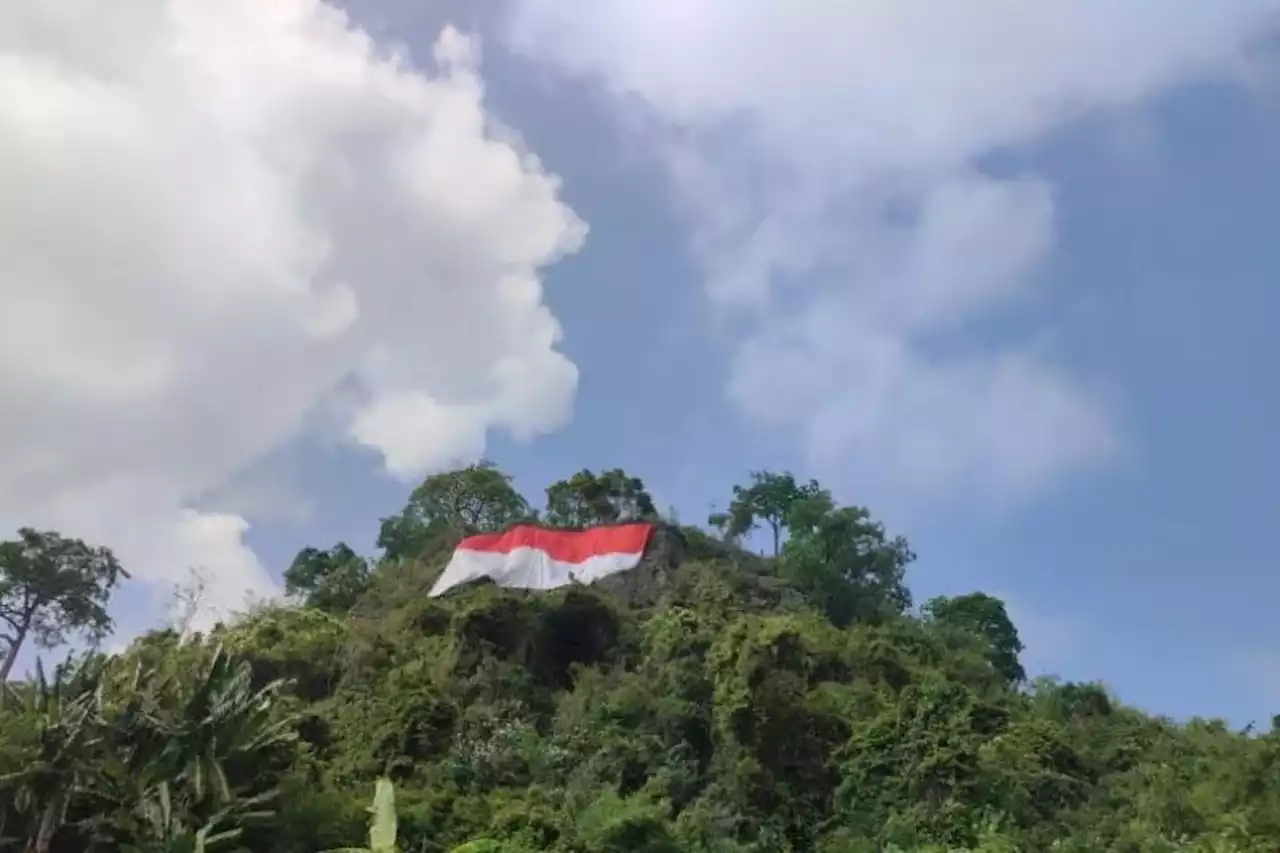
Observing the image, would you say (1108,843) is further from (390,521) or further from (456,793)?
(390,521)

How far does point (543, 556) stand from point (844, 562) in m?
9.80

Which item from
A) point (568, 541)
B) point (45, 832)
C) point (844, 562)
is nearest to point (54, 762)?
point (45, 832)

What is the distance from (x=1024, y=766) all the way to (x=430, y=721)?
35.9ft

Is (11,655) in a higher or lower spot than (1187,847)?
higher

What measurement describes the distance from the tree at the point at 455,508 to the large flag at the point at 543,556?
735cm

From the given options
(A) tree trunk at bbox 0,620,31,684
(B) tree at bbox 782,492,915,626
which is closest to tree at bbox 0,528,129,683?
(A) tree trunk at bbox 0,620,31,684

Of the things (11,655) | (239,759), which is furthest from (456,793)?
(11,655)

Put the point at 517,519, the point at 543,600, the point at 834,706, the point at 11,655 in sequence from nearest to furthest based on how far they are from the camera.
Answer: the point at 834,706
the point at 543,600
the point at 11,655
the point at 517,519

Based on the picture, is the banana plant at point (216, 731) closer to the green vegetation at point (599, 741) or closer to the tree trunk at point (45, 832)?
the green vegetation at point (599, 741)

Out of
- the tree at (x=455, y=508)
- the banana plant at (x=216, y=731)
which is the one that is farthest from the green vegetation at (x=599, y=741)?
the tree at (x=455, y=508)

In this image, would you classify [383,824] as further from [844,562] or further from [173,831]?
[844,562]

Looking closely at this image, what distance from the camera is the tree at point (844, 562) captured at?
36.6m

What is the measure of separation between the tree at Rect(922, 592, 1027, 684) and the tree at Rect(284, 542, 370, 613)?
17.5m

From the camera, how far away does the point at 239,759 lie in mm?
16938
